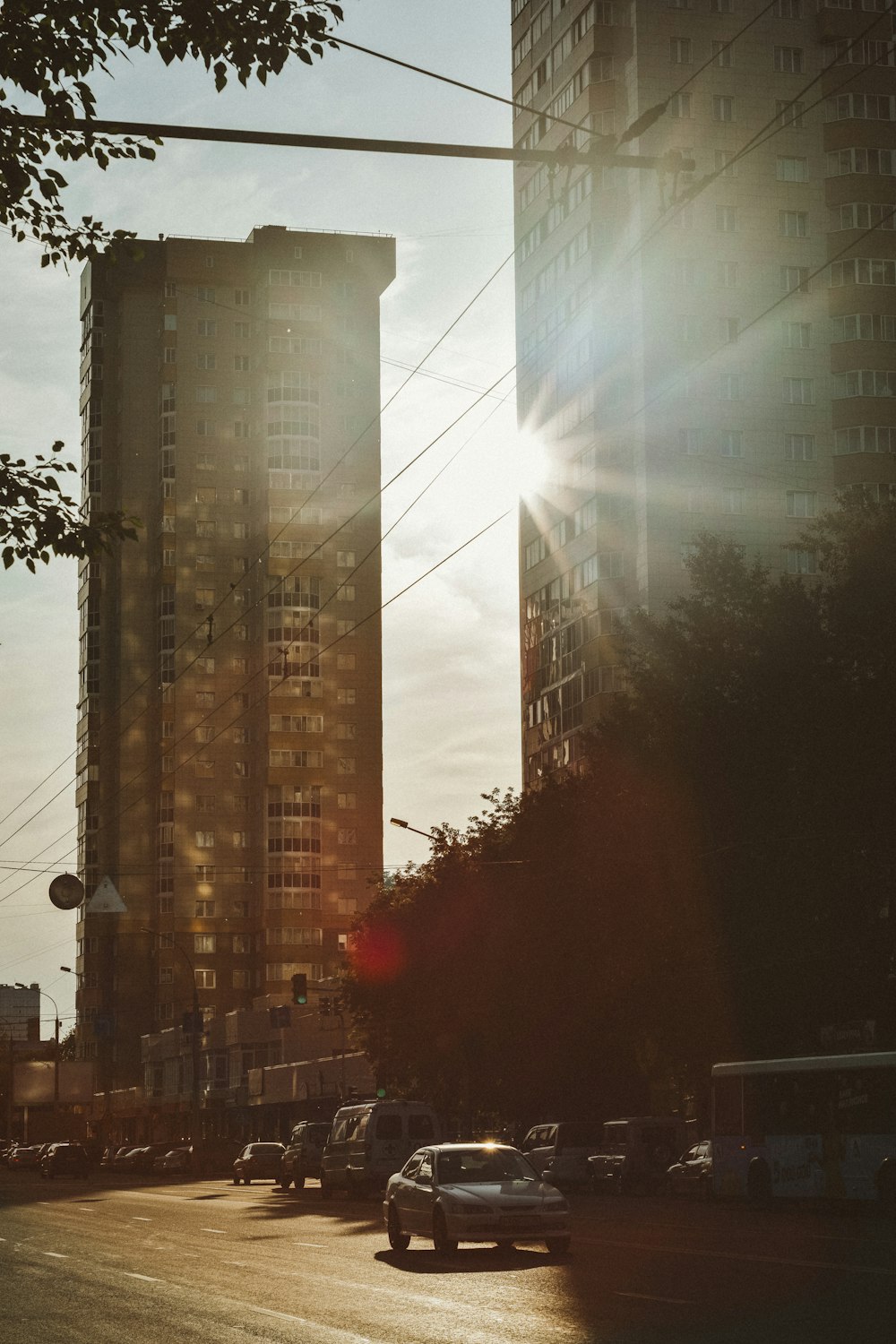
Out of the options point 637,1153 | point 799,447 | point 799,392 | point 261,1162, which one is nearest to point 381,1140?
point 637,1153

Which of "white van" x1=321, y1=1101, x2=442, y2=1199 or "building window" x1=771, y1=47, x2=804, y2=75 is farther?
"building window" x1=771, y1=47, x2=804, y2=75

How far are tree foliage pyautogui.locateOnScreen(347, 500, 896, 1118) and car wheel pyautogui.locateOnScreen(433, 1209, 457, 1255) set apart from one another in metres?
18.2

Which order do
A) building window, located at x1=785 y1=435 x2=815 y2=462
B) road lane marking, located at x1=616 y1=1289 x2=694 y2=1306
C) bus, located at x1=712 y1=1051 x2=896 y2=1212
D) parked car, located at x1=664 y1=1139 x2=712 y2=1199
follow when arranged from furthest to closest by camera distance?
building window, located at x1=785 y1=435 x2=815 y2=462, parked car, located at x1=664 y1=1139 x2=712 y2=1199, bus, located at x1=712 y1=1051 x2=896 y2=1212, road lane marking, located at x1=616 y1=1289 x2=694 y2=1306

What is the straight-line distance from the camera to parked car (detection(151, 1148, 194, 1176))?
79.2m

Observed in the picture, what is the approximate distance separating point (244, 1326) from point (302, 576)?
12791 centimetres

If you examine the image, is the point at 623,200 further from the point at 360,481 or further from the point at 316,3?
the point at 316,3

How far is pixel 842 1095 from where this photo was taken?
1308 inches

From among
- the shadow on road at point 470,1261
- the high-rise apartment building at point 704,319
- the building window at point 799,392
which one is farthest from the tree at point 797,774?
the building window at point 799,392

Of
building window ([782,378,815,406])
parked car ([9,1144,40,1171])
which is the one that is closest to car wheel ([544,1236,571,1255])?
building window ([782,378,815,406])

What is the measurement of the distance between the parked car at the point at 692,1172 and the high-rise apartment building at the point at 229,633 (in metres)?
93.4

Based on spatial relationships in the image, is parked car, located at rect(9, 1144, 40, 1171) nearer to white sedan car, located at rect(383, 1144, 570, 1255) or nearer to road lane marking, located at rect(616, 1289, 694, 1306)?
white sedan car, located at rect(383, 1144, 570, 1255)

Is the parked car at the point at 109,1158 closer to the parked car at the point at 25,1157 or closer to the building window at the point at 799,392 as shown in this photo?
the parked car at the point at 25,1157

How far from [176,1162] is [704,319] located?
4443 centimetres

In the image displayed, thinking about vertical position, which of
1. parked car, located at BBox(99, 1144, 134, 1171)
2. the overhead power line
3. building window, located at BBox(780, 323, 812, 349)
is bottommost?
parked car, located at BBox(99, 1144, 134, 1171)
